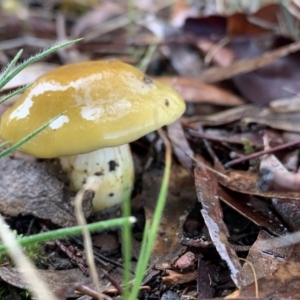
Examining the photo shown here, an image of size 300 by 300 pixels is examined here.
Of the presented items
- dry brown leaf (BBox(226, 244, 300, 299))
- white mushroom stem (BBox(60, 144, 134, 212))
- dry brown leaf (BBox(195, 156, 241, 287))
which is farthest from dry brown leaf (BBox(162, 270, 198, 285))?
white mushroom stem (BBox(60, 144, 134, 212))

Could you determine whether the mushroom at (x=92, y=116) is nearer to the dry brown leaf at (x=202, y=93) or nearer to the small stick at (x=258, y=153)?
the small stick at (x=258, y=153)

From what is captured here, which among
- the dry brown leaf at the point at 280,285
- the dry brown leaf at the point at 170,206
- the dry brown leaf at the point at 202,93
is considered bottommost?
the dry brown leaf at the point at 170,206

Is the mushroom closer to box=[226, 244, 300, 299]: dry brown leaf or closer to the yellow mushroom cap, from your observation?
the yellow mushroom cap

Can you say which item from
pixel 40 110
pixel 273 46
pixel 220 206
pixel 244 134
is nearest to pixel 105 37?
pixel 273 46

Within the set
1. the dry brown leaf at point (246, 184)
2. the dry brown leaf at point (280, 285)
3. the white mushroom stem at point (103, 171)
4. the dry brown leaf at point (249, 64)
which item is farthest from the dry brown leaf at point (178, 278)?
the dry brown leaf at point (249, 64)

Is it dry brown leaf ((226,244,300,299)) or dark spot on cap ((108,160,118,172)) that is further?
dark spot on cap ((108,160,118,172))

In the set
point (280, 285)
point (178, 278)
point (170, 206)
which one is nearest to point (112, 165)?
point (170, 206)

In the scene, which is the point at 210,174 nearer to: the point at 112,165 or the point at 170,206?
the point at 170,206

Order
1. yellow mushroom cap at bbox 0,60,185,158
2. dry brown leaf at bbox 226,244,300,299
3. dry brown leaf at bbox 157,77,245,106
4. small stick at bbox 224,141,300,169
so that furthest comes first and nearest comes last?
dry brown leaf at bbox 157,77,245,106, small stick at bbox 224,141,300,169, yellow mushroom cap at bbox 0,60,185,158, dry brown leaf at bbox 226,244,300,299
